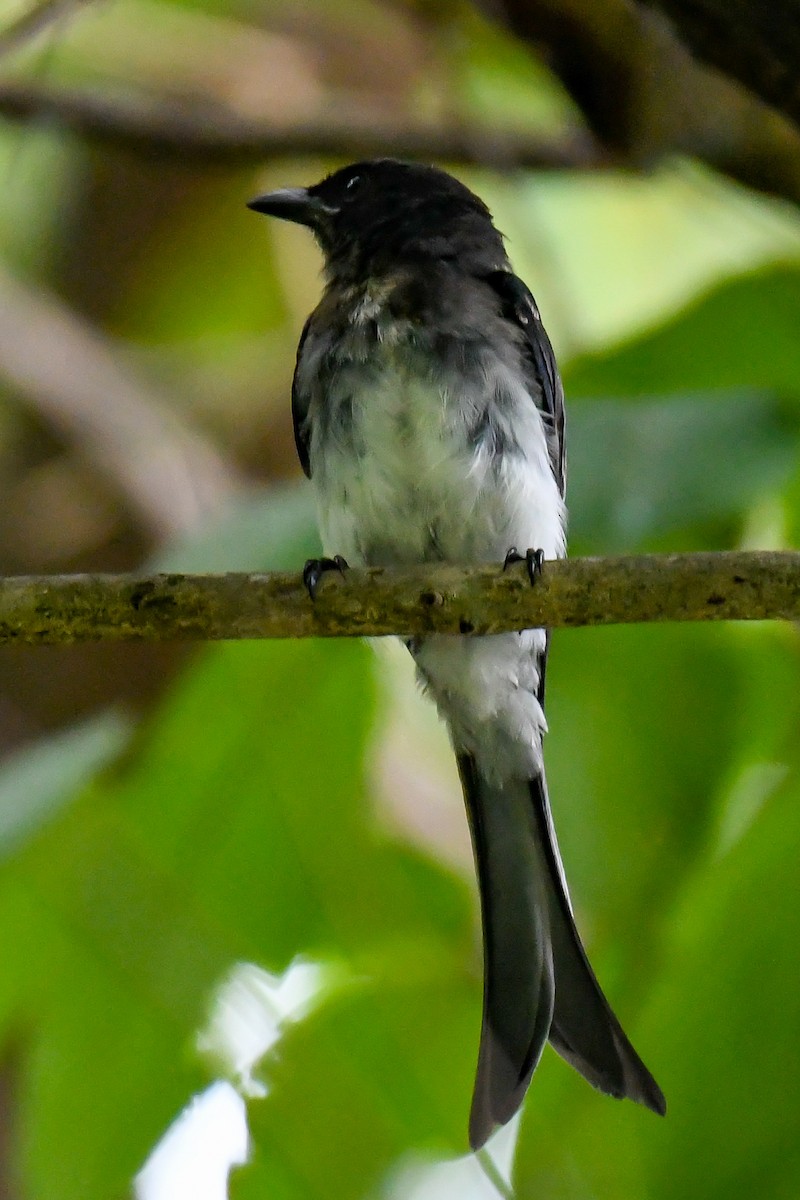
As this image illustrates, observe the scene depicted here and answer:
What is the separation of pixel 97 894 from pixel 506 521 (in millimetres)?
1009

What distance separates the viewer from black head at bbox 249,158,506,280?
10.6 feet

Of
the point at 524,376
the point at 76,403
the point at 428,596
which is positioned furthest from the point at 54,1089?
the point at 76,403

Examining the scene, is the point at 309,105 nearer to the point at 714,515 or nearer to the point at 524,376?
the point at 524,376

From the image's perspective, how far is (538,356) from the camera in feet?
10.0

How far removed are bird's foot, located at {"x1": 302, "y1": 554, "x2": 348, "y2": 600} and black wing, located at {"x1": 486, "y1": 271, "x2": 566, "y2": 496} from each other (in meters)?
0.67

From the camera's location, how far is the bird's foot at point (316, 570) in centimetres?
213

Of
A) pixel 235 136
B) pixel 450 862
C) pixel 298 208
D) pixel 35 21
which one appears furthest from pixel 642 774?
pixel 235 136

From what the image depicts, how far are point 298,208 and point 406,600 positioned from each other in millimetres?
1673

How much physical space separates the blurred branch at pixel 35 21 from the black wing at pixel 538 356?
97 cm

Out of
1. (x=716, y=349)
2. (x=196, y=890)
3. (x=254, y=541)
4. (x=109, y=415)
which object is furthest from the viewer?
(x=109, y=415)

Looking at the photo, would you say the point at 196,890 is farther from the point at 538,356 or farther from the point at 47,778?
the point at 538,356

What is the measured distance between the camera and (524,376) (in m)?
3.01

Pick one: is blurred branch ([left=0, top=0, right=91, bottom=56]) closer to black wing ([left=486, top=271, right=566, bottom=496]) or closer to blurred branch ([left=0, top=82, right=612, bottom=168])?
blurred branch ([left=0, top=82, right=612, bottom=168])

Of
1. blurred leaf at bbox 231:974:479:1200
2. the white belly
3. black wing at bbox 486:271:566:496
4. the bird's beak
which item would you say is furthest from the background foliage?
the bird's beak
